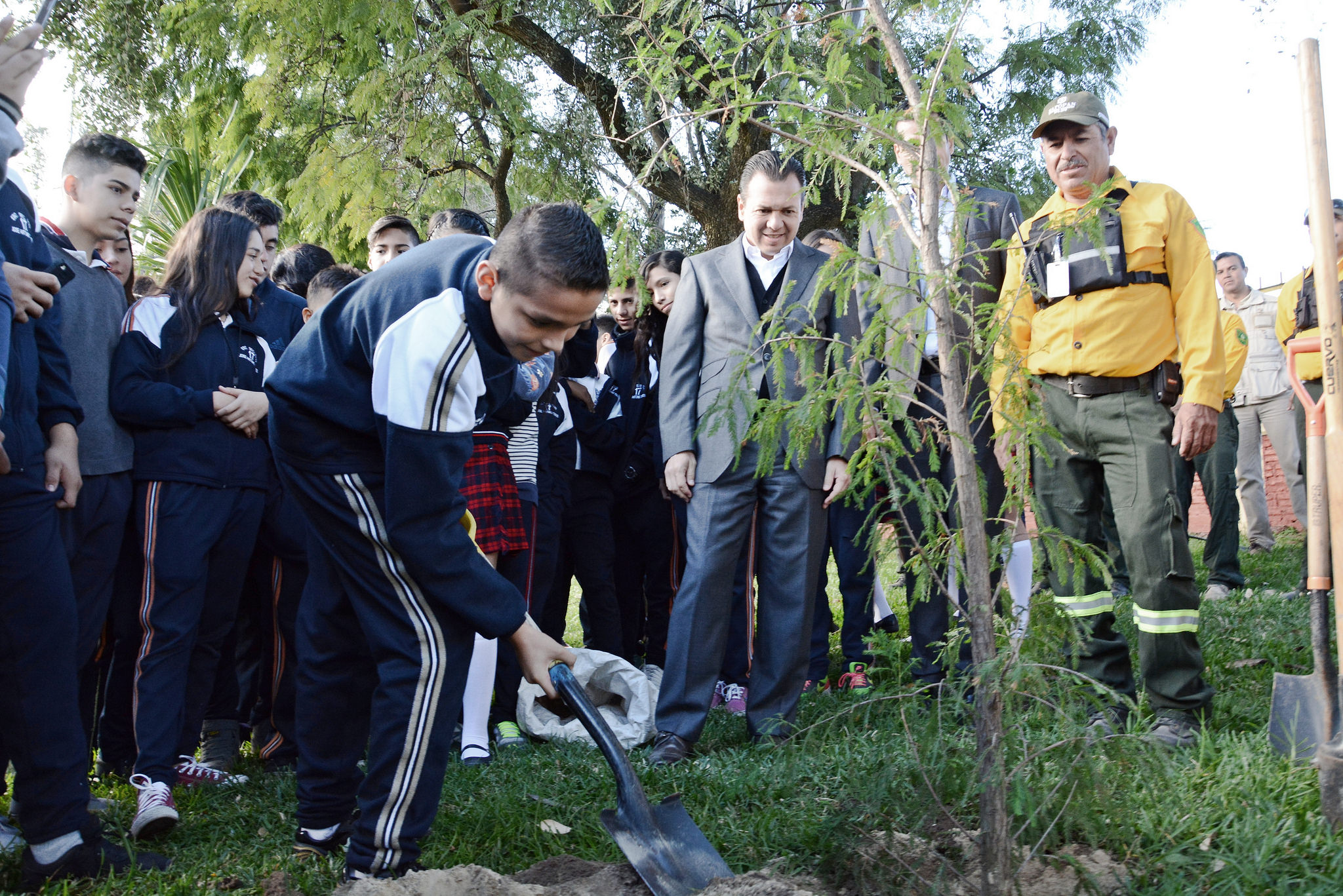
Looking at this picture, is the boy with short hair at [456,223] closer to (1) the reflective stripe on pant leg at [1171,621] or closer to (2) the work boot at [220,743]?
(2) the work boot at [220,743]

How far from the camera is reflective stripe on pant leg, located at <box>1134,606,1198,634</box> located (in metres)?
3.40

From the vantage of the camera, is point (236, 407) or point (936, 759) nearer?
point (936, 759)

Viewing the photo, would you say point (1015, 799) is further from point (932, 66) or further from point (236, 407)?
point (236, 407)

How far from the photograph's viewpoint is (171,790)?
3410 millimetres

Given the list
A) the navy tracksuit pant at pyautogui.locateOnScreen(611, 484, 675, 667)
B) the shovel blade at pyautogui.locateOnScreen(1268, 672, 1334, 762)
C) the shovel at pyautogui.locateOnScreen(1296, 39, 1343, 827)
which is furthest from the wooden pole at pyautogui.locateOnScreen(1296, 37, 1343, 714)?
the navy tracksuit pant at pyautogui.locateOnScreen(611, 484, 675, 667)

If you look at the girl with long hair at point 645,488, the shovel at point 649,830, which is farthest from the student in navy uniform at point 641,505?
the shovel at point 649,830

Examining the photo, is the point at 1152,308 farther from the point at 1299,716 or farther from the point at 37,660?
the point at 37,660

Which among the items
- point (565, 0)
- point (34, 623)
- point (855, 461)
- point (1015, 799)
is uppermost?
point (565, 0)

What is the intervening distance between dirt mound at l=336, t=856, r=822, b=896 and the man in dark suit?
64 cm

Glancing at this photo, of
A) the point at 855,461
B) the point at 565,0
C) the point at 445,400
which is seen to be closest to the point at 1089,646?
the point at 855,461

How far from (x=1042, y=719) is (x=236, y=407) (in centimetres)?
273

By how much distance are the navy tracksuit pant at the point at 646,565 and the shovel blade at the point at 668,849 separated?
121 inches

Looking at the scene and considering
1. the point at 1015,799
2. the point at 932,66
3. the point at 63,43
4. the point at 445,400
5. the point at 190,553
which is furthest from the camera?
the point at 63,43

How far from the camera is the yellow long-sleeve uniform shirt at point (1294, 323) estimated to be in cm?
579
